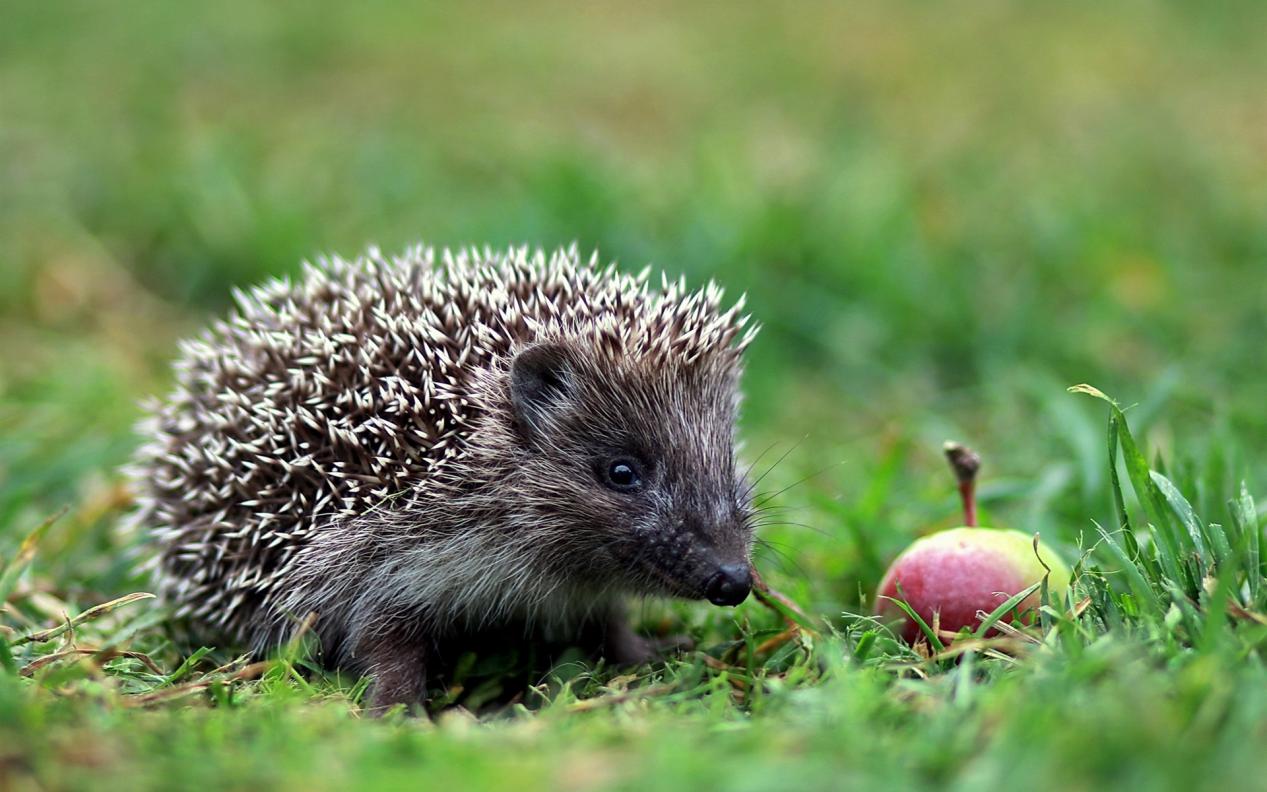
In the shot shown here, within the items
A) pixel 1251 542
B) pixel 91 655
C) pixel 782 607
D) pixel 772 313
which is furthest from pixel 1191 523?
pixel 772 313

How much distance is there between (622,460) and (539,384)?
0.47 m

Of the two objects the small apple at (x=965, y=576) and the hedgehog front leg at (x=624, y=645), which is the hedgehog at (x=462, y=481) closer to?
the hedgehog front leg at (x=624, y=645)

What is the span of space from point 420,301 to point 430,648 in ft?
4.93

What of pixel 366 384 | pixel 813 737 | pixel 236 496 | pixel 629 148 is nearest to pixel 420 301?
pixel 366 384

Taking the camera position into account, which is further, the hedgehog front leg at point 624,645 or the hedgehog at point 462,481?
the hedgehog front leg at point 624,645

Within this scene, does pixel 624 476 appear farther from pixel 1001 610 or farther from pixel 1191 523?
pixel 1191 523

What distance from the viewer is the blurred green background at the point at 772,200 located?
715 centimetres

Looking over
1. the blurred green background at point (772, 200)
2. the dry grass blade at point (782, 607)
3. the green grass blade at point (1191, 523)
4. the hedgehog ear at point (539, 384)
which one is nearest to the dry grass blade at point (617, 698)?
the dry grass blade at point (782, 607)

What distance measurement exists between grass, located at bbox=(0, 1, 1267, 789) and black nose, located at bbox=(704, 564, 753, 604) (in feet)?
0.89

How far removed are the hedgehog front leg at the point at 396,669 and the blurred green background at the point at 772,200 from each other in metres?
1.75

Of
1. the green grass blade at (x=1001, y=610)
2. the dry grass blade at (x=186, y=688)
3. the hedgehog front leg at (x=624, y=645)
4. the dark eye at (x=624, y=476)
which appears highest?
the dark eye at (x=624, y=476)

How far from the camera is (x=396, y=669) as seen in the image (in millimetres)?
5074

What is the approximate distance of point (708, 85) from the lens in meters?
14.4

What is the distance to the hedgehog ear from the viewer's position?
5.21m
